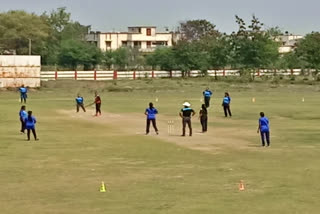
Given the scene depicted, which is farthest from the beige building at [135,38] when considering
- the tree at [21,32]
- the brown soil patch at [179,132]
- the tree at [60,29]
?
the brown soil patch at [179,132]

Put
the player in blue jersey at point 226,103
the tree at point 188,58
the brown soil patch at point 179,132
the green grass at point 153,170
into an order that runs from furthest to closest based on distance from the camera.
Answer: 1. the tree at point 188,58
2. the player in blue jersey at point 226,103
3. the brown soil patch at point 179,132
4. the green grass at point 153,170

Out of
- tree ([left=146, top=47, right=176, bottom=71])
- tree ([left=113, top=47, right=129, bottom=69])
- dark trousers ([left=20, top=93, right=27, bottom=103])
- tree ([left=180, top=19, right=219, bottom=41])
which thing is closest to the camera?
dark trousers ([left=20, top=93, right=27, bottom=103])

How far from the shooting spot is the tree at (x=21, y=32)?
126000mm

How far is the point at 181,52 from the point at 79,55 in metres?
14.7

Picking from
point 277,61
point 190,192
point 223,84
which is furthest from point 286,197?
point 277,61

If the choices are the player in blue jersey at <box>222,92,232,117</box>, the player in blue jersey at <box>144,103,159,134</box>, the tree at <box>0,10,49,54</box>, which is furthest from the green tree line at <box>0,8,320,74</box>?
the player in blue jersey at <box>144,103,159,134</box>

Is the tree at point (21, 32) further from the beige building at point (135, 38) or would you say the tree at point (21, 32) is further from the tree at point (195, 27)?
the tree at point (195, 27)

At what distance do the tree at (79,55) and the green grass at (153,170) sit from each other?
5614cm

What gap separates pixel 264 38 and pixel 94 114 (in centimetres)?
5411

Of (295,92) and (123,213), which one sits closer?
(123,213)

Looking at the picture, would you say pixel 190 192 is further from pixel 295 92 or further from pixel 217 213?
pixel 295 92

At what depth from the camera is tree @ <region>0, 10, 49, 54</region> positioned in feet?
413

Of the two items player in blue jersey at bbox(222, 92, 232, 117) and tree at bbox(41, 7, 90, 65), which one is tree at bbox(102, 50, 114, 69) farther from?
player in blue jersey at bbox(222, 92, 232, 117)

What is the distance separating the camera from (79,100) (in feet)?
177
